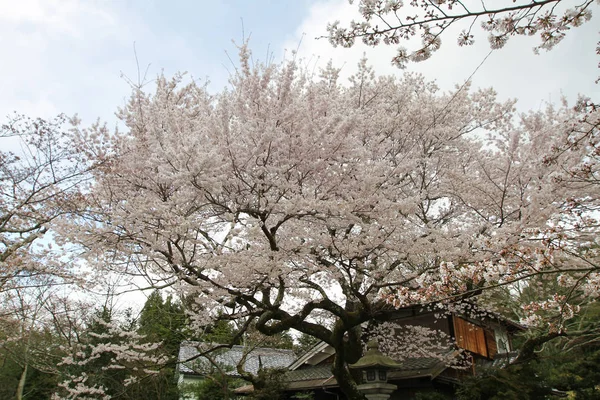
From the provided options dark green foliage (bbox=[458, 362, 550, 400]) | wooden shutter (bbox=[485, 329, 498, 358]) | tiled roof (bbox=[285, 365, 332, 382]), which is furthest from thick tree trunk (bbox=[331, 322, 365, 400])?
wooden shutter (bbox=[485, 329, 498, 358])

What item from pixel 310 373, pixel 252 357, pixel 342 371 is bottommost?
pixel 310 373

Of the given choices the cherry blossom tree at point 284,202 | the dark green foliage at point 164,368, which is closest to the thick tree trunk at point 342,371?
the cherry blossom tree at point 284,202

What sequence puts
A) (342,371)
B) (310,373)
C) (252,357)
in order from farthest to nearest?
(252,357) < (310,373) < (342,371)

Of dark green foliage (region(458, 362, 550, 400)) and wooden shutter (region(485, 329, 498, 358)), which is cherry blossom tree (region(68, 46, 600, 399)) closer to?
dark green foliage (region(458, 362, 550, 400))

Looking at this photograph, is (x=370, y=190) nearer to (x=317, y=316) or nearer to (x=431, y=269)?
(x=431, y=269)

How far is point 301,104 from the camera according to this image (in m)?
6.97

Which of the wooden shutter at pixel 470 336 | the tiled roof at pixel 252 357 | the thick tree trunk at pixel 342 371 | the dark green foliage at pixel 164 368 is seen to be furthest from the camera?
the tiled roof at pixel 252 357

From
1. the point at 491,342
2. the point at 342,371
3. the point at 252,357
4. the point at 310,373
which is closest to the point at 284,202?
the point at 342,371

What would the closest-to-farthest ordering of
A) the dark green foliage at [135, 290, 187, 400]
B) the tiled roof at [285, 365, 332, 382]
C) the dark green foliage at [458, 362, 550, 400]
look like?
the dark green foliage at [458, 362, 550, 400], the tiled roof at [285, 365, 332, 382], the dark green foliage at [135, 290, 187, 400]

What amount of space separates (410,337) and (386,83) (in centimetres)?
697

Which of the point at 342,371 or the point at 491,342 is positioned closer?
the point at 342,371

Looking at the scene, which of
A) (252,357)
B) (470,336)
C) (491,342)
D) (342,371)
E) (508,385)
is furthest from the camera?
(252,357)

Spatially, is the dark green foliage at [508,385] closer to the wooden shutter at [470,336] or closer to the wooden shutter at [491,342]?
the wooden shutter at [470,336]

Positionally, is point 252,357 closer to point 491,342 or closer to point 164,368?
point 164,368
